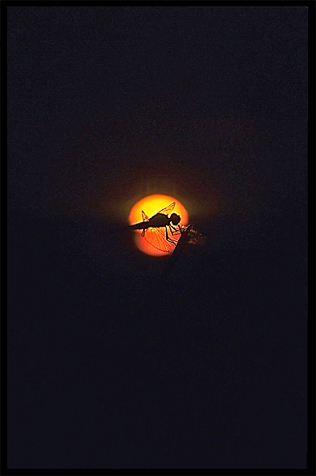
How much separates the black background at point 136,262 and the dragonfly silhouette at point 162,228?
0.05 metres

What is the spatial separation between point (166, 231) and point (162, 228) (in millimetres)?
16

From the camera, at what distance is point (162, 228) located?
1227 mm

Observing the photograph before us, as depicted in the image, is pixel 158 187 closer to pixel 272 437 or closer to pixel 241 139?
pixel 241 139

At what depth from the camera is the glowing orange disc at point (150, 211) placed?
48.1 inches

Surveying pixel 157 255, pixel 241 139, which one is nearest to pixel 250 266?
pixel 157 255

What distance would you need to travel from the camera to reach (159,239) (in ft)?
4.03

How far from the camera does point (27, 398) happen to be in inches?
47.8

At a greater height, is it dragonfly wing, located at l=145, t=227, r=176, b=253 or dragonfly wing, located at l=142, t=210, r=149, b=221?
dragonfly wing, located at l=142, t=210, r=149, b=221

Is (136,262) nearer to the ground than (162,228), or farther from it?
nearer to the ground

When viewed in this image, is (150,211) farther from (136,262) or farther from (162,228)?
(136,262)

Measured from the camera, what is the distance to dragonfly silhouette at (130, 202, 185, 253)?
1.22 metres

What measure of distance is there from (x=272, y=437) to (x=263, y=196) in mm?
755

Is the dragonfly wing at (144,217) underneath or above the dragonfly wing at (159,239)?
above

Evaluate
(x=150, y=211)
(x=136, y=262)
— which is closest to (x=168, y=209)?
(x=150, y=211)
